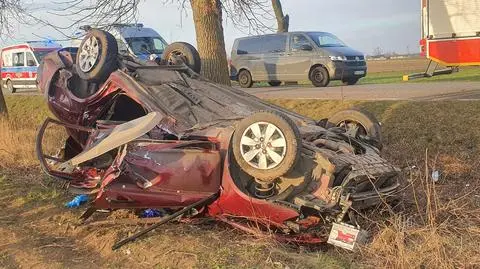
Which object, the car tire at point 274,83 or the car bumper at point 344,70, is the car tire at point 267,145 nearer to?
the car bumper at point 344,70

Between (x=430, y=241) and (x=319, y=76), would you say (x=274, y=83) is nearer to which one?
(x=319, y=76)

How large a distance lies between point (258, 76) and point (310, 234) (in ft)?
52.4

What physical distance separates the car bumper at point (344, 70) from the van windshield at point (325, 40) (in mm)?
930

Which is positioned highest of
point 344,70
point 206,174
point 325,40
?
point 325,40

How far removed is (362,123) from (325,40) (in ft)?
43.6

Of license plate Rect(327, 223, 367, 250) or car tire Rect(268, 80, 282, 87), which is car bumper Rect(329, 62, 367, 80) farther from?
license plate Rect(327, 223, 367, 250)

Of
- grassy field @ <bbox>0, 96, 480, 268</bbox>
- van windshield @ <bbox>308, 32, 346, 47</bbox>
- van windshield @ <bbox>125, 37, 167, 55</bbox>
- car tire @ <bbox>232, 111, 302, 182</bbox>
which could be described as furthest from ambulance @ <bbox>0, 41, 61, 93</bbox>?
car tire @ <bbox>232, 111, 302, 182</bbox>

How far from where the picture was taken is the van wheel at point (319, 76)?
59.7 ft

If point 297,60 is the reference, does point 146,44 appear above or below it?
above

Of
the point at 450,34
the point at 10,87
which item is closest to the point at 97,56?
the point at 450,34

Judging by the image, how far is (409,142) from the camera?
905 cm

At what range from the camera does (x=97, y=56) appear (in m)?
6.05

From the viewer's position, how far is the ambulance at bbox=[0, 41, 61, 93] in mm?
27441

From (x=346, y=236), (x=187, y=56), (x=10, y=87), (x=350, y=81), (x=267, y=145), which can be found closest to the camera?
(x=346, y=236)
